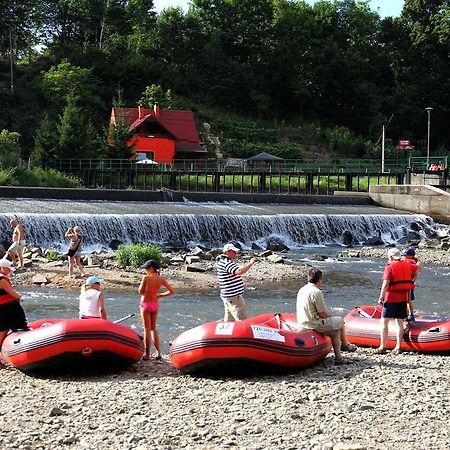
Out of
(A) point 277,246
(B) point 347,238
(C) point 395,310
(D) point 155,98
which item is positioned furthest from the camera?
(D) point 155,98

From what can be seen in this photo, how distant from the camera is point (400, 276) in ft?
39.8

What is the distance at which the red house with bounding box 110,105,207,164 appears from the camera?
211 feet

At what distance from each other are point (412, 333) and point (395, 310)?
795 mm

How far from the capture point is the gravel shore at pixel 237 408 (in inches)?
331

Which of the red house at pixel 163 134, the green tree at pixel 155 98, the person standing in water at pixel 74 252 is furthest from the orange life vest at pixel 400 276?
the green tree at pixel 155 98

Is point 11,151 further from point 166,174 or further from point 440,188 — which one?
point 440,188

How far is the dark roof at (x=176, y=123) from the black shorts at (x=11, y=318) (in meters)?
53.3

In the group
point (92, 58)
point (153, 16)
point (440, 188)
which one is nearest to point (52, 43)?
point (92, 58)

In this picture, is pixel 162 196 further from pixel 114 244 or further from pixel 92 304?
pixel 92 304

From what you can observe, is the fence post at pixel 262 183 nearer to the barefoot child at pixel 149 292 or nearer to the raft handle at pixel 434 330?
the raft handle at pixel 434 330

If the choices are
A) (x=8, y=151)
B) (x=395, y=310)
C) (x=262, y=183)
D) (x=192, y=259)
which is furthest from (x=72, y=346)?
(x=262, y=183)

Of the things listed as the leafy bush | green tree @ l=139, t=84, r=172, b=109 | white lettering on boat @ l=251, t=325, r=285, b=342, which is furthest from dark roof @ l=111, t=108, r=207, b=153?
white lettering on boat @ l=251, t=325, r=285, b=342

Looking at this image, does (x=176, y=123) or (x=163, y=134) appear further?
(x=176, y=123)

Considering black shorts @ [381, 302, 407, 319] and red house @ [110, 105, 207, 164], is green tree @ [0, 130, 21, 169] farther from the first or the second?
black shorts @ [381, 302, 407, 319]
